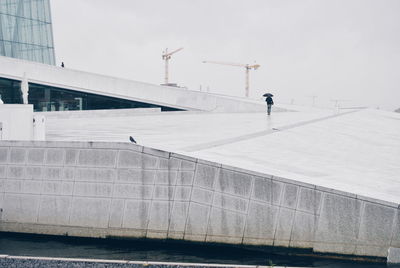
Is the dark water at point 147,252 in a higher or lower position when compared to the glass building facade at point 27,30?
lower

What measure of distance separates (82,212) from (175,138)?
A: 5.25 m

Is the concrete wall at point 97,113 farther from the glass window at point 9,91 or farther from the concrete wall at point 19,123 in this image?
the concrete wall at point 19,123

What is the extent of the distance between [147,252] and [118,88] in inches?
913

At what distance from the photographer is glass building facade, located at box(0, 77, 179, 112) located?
3014 cm

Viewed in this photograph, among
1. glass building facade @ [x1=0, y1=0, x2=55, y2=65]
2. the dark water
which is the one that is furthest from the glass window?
the dark water

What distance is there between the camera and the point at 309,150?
15.3m

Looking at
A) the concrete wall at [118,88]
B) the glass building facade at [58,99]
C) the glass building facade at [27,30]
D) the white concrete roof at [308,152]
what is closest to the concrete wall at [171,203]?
the white concrete roof at [308,152]

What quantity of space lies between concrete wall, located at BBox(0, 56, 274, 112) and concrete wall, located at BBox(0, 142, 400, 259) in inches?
739

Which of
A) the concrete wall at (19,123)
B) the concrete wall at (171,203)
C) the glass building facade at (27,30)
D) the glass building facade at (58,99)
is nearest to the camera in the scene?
the concrete wall at (171,203)

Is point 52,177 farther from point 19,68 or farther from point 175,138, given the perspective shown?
point 19,68

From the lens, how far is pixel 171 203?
11.4 meters

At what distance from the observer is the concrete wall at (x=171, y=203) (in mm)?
10148

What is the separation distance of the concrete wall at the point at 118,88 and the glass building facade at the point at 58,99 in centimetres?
41

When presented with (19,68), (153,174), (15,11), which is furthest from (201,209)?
(15,11)
